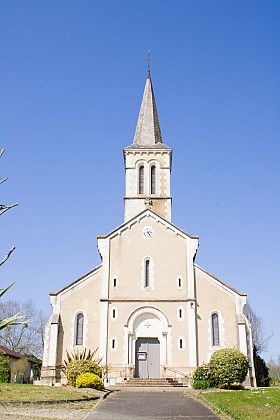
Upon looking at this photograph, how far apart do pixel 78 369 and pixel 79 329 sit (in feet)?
15.8

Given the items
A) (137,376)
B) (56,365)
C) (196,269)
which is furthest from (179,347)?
(56,365)

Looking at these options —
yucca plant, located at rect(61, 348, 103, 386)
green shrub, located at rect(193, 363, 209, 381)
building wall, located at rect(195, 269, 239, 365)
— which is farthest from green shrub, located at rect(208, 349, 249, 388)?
yucca plant, located at rect(61, 348, 103, 386)

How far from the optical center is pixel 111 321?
28391mm

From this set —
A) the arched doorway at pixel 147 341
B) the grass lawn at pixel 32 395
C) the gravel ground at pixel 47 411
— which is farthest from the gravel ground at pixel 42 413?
the arched doorway at pixel 147 341

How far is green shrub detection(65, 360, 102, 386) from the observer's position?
23656 mm

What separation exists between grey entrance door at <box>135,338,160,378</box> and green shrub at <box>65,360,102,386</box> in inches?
152

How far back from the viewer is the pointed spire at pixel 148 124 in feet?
128

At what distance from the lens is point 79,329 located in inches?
1120

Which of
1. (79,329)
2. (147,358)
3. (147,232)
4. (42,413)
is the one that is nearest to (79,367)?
(79,329)

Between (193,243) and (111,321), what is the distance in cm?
765

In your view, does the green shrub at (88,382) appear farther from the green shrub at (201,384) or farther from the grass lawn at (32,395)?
the green shrub at (201,384)

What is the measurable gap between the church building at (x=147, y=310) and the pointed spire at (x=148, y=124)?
9974 millimetres

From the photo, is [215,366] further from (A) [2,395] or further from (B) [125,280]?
(A) [2,395]

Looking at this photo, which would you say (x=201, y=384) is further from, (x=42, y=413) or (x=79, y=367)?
(x=42, y=413)
